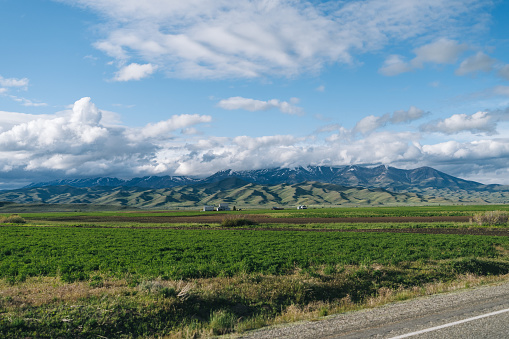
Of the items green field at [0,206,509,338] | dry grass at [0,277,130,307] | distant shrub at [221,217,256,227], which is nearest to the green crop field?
green field at [0,206,509,338]

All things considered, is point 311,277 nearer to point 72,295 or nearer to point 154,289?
point 154,289

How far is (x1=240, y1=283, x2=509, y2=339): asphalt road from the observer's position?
1129cm

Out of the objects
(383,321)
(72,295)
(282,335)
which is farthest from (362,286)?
(72,295)

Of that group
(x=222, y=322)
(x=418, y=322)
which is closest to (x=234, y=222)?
(x=222, y=322)

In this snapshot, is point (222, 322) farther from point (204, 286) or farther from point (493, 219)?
point (493, 219)

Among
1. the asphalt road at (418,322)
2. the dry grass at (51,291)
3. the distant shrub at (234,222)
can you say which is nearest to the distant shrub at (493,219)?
the distant shrub at (234,222)

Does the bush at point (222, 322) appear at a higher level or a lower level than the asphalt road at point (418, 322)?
lower

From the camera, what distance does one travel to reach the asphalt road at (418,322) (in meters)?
11.3

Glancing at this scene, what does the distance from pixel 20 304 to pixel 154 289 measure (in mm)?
5351

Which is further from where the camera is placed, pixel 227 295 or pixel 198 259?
pixel 198 259

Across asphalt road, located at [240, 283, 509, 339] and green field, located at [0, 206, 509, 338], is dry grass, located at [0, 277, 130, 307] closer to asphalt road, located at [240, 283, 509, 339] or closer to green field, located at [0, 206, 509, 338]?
green field, located at [0, 206, 509, 338]

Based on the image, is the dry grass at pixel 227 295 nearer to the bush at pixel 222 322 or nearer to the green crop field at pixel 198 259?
the bush at pixel 222 322

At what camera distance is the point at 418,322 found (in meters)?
12.4

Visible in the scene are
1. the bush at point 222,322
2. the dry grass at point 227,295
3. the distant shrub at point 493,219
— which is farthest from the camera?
the distant shrub at point 493,219
